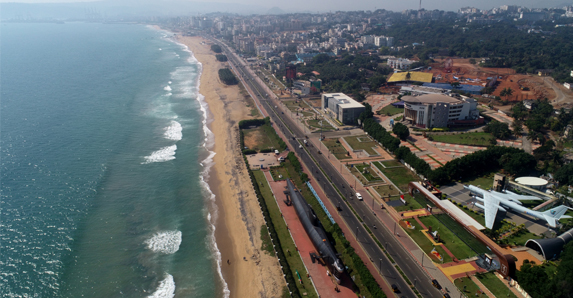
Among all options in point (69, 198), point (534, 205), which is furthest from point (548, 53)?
point (69, 198)

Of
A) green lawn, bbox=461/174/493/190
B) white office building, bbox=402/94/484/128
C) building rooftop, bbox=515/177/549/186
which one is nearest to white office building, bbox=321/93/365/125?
white office building, bbox=402/94/484/128

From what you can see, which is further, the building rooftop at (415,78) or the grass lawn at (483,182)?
the building rooftop at (415,78)

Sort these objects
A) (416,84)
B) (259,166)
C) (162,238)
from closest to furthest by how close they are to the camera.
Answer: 1. (162,238)
2. (259,166)
3. (416,84)

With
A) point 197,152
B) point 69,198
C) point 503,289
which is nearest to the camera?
point 503,289

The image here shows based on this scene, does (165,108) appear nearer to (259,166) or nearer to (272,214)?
(259,166)

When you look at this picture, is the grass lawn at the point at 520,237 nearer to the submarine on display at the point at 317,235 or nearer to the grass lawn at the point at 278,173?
the submarine on display at the point at 317,235

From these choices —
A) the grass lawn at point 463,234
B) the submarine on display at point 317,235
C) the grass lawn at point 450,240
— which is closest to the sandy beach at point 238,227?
the submarine on display at point 317,235
